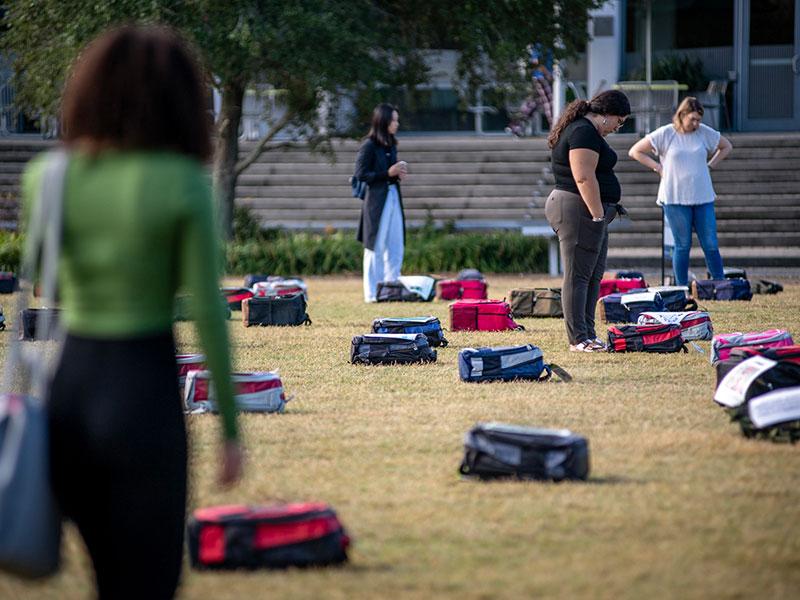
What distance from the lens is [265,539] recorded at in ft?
14.4

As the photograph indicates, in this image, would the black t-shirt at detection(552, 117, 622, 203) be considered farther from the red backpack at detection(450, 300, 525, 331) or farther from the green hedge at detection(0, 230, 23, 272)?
the green hedge at detection(0, 230, 23, 272)

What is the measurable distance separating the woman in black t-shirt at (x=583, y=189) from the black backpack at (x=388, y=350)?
43.7 inches

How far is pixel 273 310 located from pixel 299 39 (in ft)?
20.2

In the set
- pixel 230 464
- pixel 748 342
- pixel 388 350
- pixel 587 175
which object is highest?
pixel 587 175

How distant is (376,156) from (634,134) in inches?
472

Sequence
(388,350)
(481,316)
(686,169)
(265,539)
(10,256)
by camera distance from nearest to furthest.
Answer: (265,539), (388,350), (481,316), (686,169), (10,256)

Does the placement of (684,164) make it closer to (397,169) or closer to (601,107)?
(397,169)

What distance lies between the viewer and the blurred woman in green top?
327cm

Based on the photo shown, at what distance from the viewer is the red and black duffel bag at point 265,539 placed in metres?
4.40

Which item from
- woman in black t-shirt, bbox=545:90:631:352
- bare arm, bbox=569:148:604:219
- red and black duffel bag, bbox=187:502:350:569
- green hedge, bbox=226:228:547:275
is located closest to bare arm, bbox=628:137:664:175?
woman in black t-shirt, bbox=545:90:631:352

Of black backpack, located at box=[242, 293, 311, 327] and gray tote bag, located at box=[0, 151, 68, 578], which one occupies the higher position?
gray tote bag, located at box=[0, 151, 68, 578]

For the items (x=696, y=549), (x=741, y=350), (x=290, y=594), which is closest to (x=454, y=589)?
(x=290, y=594)

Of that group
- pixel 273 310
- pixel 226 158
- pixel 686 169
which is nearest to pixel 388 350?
pixel 273 310

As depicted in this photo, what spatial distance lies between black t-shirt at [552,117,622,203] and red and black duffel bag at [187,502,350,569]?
5.38 m
